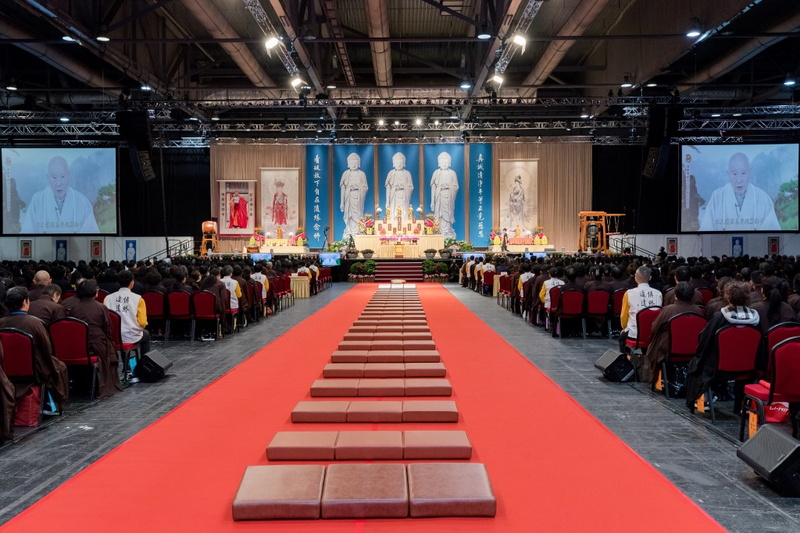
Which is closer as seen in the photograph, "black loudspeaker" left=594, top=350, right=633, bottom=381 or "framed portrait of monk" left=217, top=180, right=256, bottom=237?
"black loudspeaker" left=594, top=350, right=633, bottom=381

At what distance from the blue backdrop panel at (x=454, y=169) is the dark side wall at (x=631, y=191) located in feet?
19.0

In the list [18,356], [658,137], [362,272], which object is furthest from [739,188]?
[18,356]

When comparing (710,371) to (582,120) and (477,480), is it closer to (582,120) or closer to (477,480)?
(477,480)

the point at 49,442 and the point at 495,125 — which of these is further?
the point at 495,125

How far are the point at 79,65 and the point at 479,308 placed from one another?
12334 mm

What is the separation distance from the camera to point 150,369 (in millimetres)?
6125

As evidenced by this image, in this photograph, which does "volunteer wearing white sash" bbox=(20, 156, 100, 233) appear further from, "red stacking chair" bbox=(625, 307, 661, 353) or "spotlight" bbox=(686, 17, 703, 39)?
"red stacking chair" bbox=(625, 307, 661, 353)

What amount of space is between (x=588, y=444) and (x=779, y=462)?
1.10 meters

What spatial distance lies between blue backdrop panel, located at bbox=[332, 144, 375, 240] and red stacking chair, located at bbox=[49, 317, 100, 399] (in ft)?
71.8

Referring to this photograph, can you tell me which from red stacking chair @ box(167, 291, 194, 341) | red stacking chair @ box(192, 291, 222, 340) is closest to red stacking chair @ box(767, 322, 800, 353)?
red stacking chair @ box(192, 291, 222, 340)

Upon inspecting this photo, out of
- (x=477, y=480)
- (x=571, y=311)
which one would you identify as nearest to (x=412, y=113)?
(x=571, y=311)

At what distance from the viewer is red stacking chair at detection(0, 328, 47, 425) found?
15.0 ft

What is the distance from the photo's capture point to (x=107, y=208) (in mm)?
22250

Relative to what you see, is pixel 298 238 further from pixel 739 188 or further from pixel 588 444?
pixel 588 444
